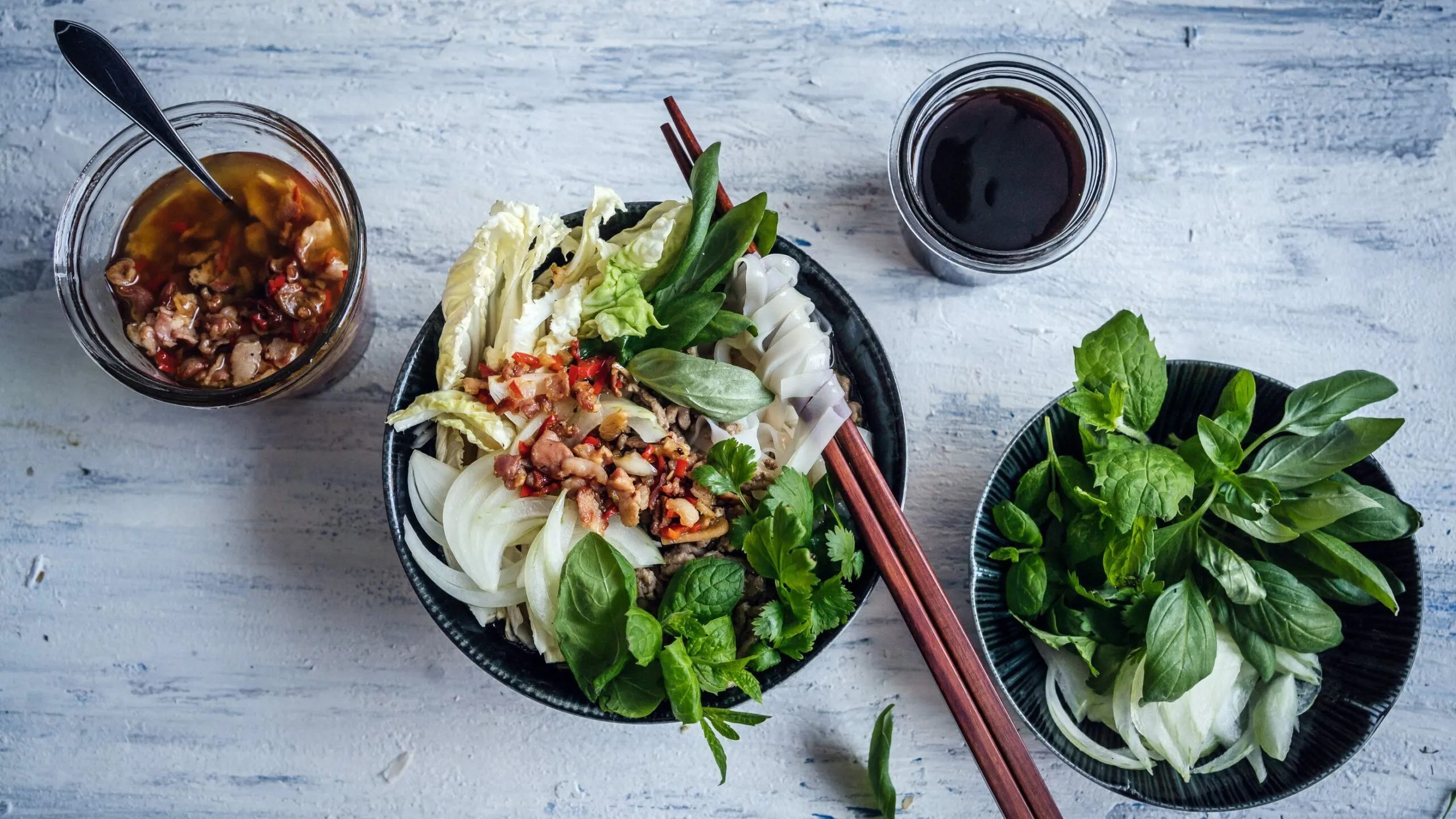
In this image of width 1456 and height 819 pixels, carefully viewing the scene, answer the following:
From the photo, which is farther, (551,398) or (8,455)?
(8,455)

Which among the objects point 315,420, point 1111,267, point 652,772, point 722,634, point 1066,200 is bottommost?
point 652,772

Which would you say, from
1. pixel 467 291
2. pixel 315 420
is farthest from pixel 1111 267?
pixel 315 420

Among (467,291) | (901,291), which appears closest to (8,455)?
(467,291)

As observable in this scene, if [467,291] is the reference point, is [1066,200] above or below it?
above

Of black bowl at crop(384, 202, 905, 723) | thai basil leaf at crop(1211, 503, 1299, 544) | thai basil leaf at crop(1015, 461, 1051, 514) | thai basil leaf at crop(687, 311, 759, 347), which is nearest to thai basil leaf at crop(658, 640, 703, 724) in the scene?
black bowl at crop(384, 202, 905, 723)

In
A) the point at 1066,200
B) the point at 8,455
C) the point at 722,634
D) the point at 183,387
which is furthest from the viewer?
the point at 8,455

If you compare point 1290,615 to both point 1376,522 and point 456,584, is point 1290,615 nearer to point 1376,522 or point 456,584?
point 1376,522

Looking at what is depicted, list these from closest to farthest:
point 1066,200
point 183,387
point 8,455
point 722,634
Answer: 1. point 722,634
2. point 183,387
3. point 1066,200
4. point 8,455

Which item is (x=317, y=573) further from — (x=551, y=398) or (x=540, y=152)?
(x=540, y=152)
